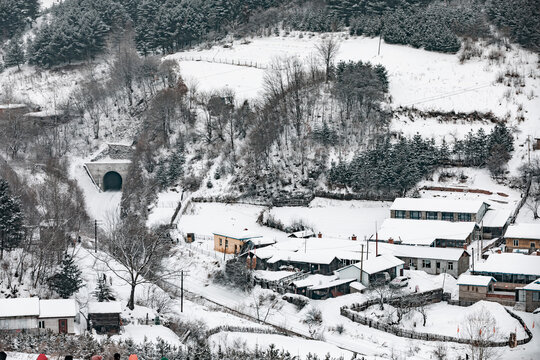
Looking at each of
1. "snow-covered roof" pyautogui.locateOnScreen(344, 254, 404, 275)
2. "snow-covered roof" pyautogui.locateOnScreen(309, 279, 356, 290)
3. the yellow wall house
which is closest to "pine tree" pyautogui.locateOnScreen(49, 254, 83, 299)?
"snow-covered roof" pyautogui.locateOnScreen(309, 279, 356, 290)

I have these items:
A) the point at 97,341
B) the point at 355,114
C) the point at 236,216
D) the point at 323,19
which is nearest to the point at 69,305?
the point at 97,341

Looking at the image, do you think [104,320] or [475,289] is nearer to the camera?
[104,320]

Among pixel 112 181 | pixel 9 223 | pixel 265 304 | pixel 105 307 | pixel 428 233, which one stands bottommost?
pixel 265 304

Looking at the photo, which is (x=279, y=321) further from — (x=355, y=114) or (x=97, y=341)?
(x=355, y=114)

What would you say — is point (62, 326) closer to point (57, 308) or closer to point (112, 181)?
point (57, 308)

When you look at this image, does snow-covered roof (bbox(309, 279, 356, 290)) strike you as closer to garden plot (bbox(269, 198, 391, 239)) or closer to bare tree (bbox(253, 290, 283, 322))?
bare tree (bbox(253, 290, 283, 322))

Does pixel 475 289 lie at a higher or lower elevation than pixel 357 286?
higher

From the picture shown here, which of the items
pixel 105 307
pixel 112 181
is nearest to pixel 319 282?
pixel 105 307
